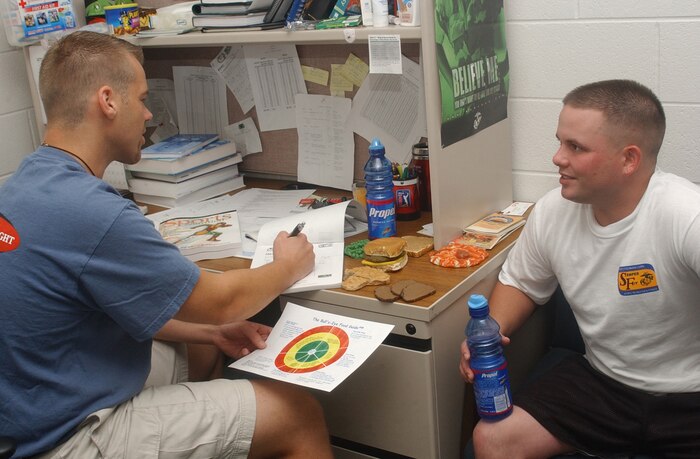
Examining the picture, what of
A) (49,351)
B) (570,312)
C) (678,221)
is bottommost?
(570,312)

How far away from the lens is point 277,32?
1.96m

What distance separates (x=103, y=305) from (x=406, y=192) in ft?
2.89

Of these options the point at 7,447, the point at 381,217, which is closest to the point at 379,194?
the point at 381,217

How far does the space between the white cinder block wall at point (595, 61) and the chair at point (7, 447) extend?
1406 mm

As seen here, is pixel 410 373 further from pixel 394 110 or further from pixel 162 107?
pixel 162 107

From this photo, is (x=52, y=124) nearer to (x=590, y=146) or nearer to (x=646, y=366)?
(x=590, y=146)

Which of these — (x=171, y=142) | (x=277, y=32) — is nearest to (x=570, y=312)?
(x=277, y=32)

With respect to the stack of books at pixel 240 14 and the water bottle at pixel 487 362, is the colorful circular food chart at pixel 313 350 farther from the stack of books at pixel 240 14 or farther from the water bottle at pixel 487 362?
the stack of books at pixel 240 14

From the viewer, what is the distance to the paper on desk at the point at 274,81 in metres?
2.42

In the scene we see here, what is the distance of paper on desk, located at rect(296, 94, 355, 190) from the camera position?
7.77 feet

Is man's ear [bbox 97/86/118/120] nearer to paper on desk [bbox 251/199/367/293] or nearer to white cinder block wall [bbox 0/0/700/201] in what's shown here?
paper on desk [bbox 251/199/367/293]

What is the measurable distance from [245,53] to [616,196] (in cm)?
135

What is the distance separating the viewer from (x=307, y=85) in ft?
7.93

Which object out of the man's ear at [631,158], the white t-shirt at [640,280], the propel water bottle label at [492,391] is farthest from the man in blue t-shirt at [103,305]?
the man's ear at [631,158]
